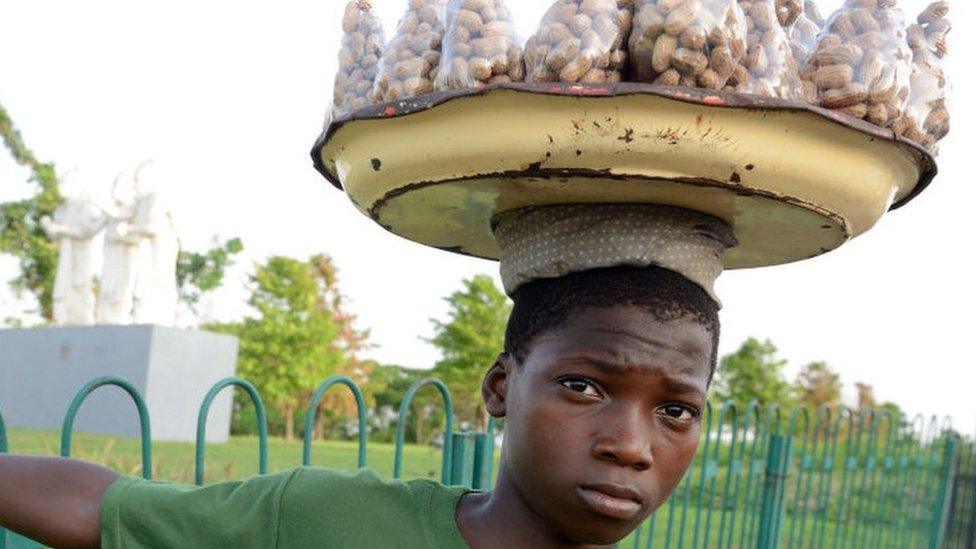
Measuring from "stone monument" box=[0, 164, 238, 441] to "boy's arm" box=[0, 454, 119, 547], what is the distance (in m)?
12.8

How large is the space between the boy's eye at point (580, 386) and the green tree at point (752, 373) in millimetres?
19407

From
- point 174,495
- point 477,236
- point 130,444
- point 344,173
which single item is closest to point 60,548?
point 174,495

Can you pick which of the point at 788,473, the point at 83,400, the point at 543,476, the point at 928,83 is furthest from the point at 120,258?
the point at 928,83

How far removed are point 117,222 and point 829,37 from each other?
14.9m

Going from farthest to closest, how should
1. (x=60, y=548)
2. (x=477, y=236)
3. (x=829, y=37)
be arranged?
(x=477, y=236) < (x=60, y=548) < (x=829, y=37)

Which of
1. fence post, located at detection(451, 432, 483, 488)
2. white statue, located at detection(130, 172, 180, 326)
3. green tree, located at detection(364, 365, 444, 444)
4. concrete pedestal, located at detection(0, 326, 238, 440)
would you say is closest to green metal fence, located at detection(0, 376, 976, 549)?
fence post, located at detection(451, 432, 483, 488)

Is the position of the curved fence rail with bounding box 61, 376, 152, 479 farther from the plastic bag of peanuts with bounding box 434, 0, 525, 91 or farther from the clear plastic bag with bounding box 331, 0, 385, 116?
the plastic bag of peanuts with bounding box 434, 0, 525, 91

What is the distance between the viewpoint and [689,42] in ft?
4.37

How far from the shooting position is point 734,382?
20781 millimetres

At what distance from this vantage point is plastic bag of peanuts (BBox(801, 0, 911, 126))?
1.42 meters

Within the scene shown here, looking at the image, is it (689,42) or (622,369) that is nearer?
(689,42)

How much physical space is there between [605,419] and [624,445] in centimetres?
5

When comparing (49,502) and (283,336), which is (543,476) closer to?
(49,502)

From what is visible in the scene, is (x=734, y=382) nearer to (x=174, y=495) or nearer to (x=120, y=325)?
(x=120, y=325)
